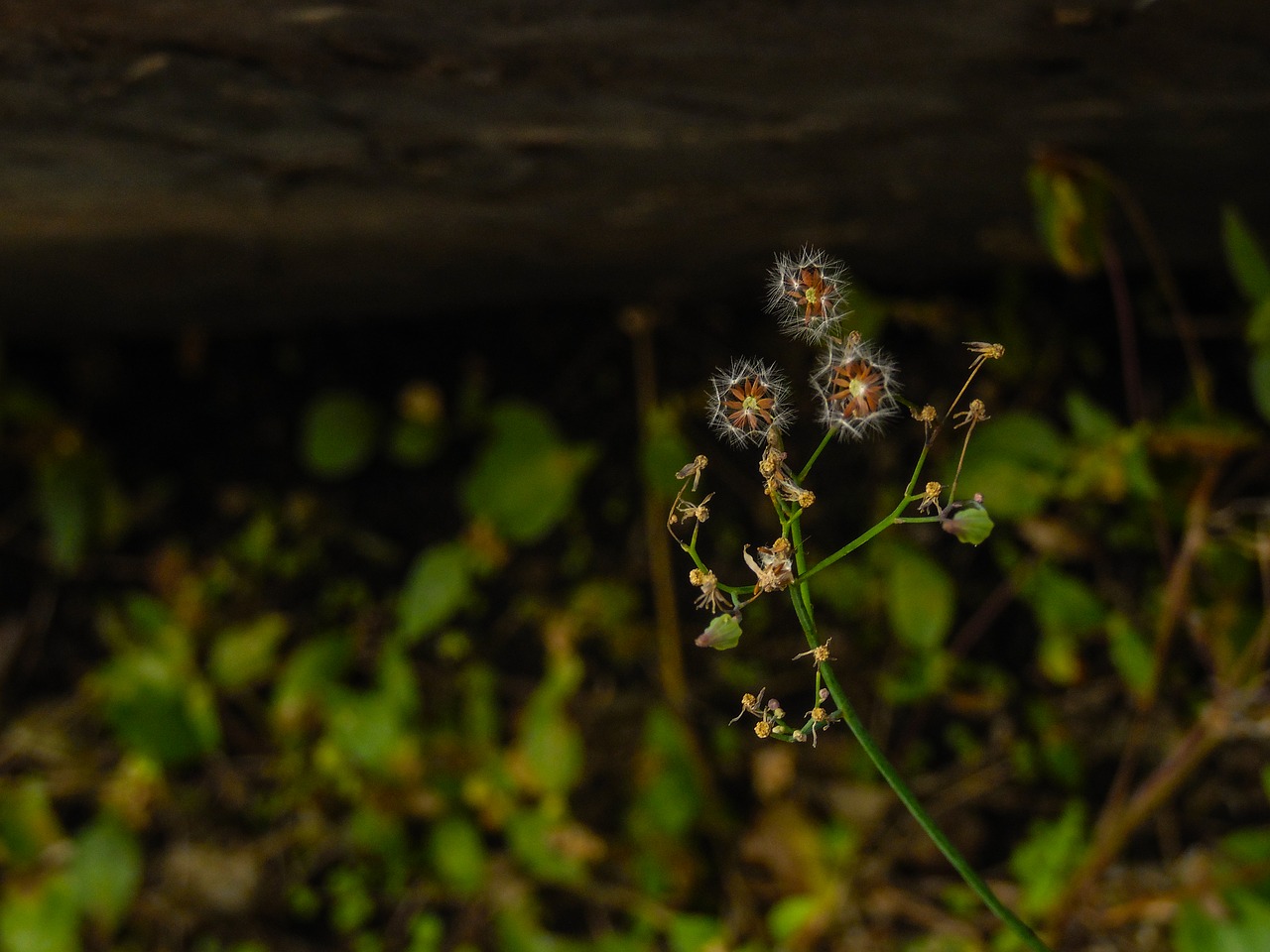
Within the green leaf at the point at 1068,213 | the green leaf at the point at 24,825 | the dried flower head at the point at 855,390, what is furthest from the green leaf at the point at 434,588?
the dried flower head at the point at 855,390

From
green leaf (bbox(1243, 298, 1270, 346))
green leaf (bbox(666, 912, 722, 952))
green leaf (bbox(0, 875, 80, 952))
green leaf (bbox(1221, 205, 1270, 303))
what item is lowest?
green leaf (bbox(0, 875, 80, 952))

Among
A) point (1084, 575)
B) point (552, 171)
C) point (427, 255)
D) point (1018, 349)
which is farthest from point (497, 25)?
point (1084, 575)

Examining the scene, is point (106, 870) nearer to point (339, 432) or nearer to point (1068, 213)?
point (339, 432)

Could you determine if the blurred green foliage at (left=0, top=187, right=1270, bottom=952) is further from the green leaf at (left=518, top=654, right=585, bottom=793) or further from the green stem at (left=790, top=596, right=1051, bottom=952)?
the green stem at (left=790, top=596, right=1051, bottom=952)

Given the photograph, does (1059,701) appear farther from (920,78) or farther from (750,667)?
(920,78)

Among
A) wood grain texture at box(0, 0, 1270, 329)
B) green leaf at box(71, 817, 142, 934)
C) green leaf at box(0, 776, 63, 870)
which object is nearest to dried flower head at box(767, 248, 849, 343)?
wood grain texture at box(0, 0, 1270, 329)

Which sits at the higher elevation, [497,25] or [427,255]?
[497,25]

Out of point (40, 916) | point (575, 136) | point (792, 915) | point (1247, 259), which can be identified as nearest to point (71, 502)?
point (40, 916)
